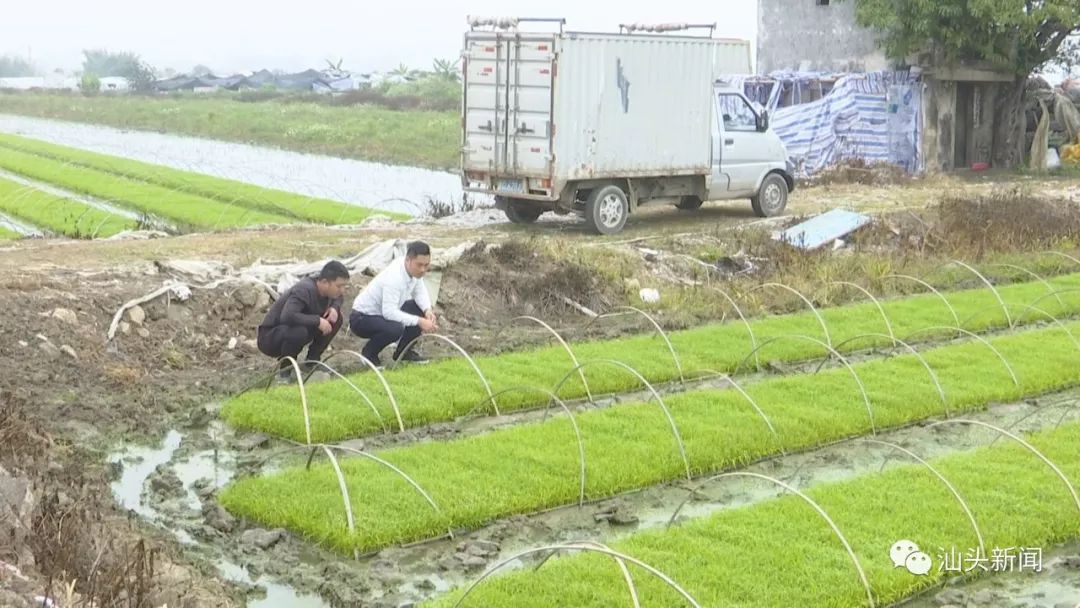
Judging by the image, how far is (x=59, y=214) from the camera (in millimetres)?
20438

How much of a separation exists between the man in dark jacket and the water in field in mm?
9835

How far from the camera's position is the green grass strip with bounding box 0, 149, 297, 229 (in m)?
19.9

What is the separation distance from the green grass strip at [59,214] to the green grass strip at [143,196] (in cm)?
82

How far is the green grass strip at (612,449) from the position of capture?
7766 millimetres

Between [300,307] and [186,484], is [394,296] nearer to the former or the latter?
[300,307]

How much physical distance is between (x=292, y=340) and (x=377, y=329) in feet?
2.58

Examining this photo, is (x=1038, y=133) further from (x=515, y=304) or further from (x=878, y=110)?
(x=515, y=304)

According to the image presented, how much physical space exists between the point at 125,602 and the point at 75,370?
505 centimetres

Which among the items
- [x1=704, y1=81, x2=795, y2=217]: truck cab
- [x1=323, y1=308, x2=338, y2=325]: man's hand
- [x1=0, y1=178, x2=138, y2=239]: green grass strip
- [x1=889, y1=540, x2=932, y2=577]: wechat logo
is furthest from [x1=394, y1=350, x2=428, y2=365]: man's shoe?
[x1=704, y1=81, x2=795, y2=217]: truck cab

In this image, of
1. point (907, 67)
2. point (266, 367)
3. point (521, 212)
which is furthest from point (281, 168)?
point (266, 367)

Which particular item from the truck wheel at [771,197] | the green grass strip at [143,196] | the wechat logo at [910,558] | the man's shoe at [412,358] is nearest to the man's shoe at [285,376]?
the man's shoe at [412,358]

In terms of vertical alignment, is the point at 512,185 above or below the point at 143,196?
above

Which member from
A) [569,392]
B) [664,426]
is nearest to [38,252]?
[569,392]

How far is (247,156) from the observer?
34062 millimetres
